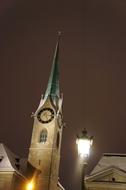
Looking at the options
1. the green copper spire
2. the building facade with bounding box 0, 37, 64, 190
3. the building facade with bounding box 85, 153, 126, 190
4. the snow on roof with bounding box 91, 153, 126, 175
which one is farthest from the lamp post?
the green copper spire

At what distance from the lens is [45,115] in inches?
2675

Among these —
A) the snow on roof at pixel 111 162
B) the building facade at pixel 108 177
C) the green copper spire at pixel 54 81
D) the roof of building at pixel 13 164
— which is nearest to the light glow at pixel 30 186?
the roof of building at pixel 13 164

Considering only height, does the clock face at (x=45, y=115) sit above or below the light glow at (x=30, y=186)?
above

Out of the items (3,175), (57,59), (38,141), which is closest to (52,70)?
(57,59)

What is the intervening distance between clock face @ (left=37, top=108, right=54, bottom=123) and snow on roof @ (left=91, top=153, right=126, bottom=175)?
17.9 meters

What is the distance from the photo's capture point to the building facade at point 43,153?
178ft

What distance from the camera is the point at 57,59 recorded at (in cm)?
7856

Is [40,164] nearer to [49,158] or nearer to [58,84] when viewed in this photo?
[49,158]

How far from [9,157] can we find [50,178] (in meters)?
9.11

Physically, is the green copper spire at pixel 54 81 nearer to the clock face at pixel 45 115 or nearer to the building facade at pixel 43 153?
the building facade at pixel 43 153

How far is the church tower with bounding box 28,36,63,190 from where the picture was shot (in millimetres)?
62125

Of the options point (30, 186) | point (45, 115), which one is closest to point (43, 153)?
point (45, 115)

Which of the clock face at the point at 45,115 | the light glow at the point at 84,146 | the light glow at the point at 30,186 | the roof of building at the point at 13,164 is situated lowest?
the light glow at the point at 30,186

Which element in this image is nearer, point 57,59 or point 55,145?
point 55,145
